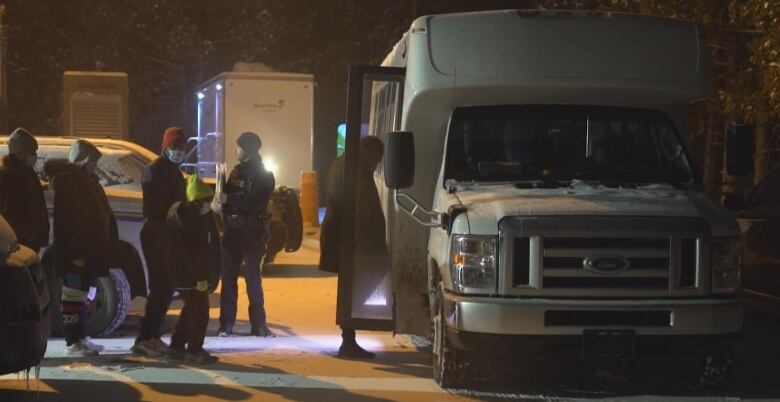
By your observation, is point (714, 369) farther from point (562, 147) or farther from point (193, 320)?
point (193, 320)

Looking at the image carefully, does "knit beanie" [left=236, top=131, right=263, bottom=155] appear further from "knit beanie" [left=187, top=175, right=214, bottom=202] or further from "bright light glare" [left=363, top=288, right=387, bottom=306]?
"bright light glare" [left=363, top=288, right=387, bottom=306]

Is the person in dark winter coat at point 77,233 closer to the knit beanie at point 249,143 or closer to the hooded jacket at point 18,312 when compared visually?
the knit beanie at point 249,143

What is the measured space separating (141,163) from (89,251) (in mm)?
3057

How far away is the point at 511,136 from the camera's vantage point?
7.71 meters

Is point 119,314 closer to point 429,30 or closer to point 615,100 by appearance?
point 429,30

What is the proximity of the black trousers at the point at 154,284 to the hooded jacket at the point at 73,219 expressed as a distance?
0.37 meters

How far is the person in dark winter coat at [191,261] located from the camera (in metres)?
8.08

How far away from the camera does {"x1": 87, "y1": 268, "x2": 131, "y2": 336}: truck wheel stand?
9.30 metres

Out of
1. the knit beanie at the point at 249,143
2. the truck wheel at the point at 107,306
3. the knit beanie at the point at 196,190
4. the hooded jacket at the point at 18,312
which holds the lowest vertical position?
the truck wheel at the point at 107,306

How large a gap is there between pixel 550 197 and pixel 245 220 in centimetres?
339

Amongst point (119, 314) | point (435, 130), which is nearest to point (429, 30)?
point (435, 130)

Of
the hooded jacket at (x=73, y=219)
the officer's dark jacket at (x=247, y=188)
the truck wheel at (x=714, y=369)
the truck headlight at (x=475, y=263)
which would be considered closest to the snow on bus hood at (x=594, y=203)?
the truck headlight at (x=475, y=263)

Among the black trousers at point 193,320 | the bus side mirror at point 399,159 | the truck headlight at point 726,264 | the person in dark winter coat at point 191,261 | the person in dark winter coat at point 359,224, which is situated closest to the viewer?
the truck headlight at point 726,264

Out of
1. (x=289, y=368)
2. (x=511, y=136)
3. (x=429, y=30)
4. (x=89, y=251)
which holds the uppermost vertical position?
(x=429, y=30)
